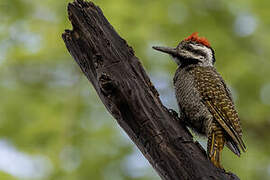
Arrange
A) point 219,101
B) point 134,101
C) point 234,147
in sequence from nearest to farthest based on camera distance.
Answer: point 134,101
point 234,147
point 219,101

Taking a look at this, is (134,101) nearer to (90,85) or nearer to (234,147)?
(234,147)

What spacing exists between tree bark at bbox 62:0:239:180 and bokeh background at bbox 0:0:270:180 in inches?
104

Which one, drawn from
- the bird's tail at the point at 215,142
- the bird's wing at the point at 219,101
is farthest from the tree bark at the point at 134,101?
the bird's wing at the point at 219,101

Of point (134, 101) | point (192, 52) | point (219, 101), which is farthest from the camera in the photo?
point (192, 52)

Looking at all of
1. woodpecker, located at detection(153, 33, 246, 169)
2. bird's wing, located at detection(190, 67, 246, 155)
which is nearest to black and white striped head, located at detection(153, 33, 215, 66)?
woodpecker, located at detection(153, 33, 246, 169)

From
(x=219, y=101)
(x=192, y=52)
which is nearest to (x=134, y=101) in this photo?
(x=219, y=101)

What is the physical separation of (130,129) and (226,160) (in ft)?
11.9

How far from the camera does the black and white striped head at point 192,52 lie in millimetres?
5868

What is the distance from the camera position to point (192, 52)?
19.6 feet

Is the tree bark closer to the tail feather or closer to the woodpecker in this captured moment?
the woodpecker

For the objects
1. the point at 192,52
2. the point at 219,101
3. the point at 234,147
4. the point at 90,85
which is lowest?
the point at 234,147

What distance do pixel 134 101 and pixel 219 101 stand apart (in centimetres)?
186

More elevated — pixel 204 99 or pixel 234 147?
pixel 204 99

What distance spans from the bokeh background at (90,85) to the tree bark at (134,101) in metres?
2.64
